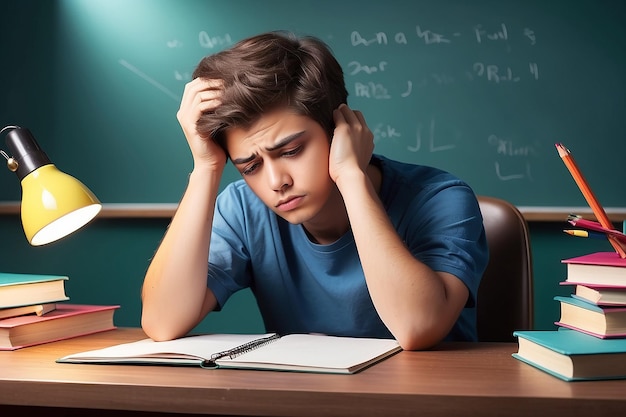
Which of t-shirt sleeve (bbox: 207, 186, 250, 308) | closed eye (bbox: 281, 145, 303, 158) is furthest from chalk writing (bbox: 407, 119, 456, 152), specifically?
closed eye (bbox: 281, 145, 303, 158)

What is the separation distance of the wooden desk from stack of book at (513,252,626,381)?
21mm

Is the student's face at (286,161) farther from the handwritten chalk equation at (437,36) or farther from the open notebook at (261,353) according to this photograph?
the handwritten chalk equation at (437,36)

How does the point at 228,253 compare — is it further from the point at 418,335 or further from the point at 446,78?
the point at 446,78

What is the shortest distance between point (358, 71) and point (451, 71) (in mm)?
335

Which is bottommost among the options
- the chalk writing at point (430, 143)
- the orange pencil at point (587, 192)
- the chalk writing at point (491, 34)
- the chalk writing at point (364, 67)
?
the orange pencil at point (587, 192)

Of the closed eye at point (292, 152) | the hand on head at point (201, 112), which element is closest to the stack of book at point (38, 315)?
the hand on head at point (201, 112)

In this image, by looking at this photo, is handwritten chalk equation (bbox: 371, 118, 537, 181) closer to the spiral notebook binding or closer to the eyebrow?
the eyebrow

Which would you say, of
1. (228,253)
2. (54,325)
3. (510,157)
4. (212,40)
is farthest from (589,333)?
(212,40)

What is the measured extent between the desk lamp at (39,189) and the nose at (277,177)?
11.3 inches

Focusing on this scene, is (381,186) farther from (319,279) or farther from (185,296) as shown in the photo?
(185,296)

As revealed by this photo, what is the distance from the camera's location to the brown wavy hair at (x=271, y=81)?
1.45 metres

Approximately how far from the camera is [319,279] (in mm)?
1631

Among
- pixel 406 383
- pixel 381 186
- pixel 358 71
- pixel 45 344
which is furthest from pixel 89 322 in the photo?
pixel 358 71

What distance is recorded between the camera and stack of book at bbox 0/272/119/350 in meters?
1.36
